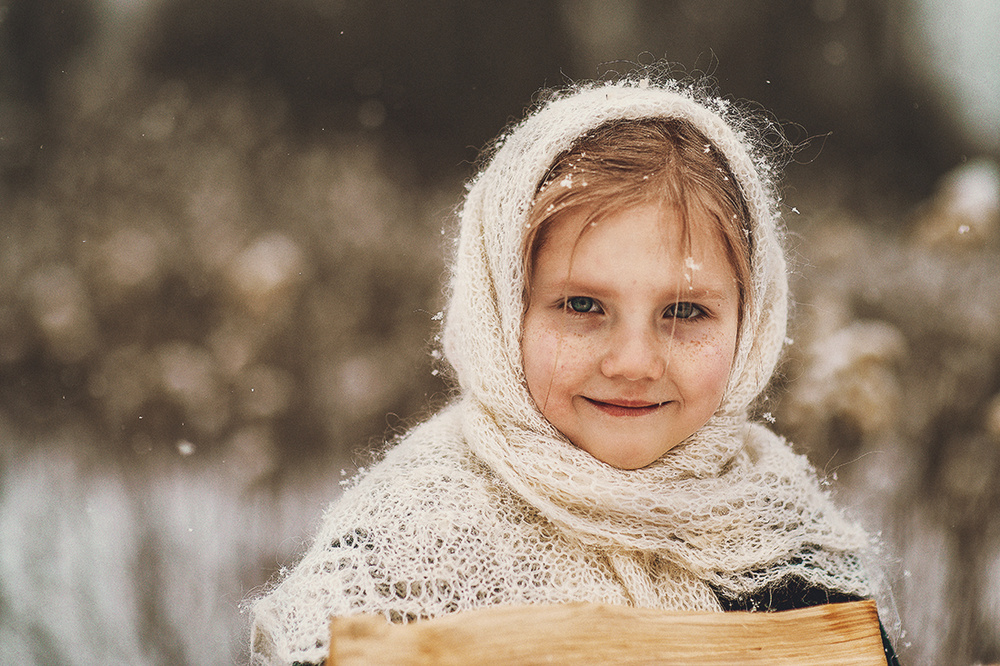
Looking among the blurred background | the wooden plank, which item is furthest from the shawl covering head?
the blurred background

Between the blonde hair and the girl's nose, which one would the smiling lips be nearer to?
the girl's nose

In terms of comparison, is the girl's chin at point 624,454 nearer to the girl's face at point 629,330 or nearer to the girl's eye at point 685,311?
the girl's face at point 629,330

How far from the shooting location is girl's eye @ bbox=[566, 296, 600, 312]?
25.5 inches

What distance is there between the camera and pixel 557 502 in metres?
0.67

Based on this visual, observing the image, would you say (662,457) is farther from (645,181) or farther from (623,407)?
(645,181)

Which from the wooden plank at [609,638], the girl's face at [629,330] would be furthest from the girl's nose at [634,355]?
the wooden plank at [609,638]

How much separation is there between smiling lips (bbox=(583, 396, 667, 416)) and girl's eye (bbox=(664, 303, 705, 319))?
0.09 meters

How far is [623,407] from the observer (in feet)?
2.19

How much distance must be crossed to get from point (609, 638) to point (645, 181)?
1.30 feet

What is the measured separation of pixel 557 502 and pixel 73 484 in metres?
0.79

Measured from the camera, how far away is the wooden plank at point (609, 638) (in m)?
0.50

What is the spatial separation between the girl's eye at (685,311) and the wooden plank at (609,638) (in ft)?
0.87

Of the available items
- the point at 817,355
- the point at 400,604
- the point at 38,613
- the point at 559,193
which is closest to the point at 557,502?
the point at 400,604

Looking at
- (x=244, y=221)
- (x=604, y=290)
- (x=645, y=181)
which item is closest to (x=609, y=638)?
(x=604, y=290)
